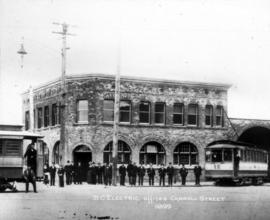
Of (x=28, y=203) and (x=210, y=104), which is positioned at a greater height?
(x=210, y=104)

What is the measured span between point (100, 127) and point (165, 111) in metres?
4.97

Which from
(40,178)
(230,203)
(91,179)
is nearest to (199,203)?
(230,203)

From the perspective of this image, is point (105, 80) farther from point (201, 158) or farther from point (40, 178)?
point (40, 178)

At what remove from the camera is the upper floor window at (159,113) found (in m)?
37.7

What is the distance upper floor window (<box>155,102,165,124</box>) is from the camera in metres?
37.7

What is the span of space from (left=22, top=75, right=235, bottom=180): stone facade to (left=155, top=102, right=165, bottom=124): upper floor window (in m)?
0.21

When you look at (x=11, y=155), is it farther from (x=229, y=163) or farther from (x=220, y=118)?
(x=220, y=118)

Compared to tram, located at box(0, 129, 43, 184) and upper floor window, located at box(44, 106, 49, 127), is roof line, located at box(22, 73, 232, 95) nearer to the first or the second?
upper floor window, located at box(44, 106, 49, 127)

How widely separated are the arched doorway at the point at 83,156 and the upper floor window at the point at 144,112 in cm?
426

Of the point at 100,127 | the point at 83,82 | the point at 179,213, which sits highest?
the point at 83,82

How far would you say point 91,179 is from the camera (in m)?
32.1

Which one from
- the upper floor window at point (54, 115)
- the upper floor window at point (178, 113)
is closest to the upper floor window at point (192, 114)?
the upper floor window at point (178, 113)

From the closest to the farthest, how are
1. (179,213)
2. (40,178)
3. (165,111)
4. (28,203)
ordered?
1. (179,213)
2. (28,203)
3. (40,178)
4. (165,111)

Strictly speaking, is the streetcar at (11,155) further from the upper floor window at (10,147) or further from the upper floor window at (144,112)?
the upper floor window at (144,112)
